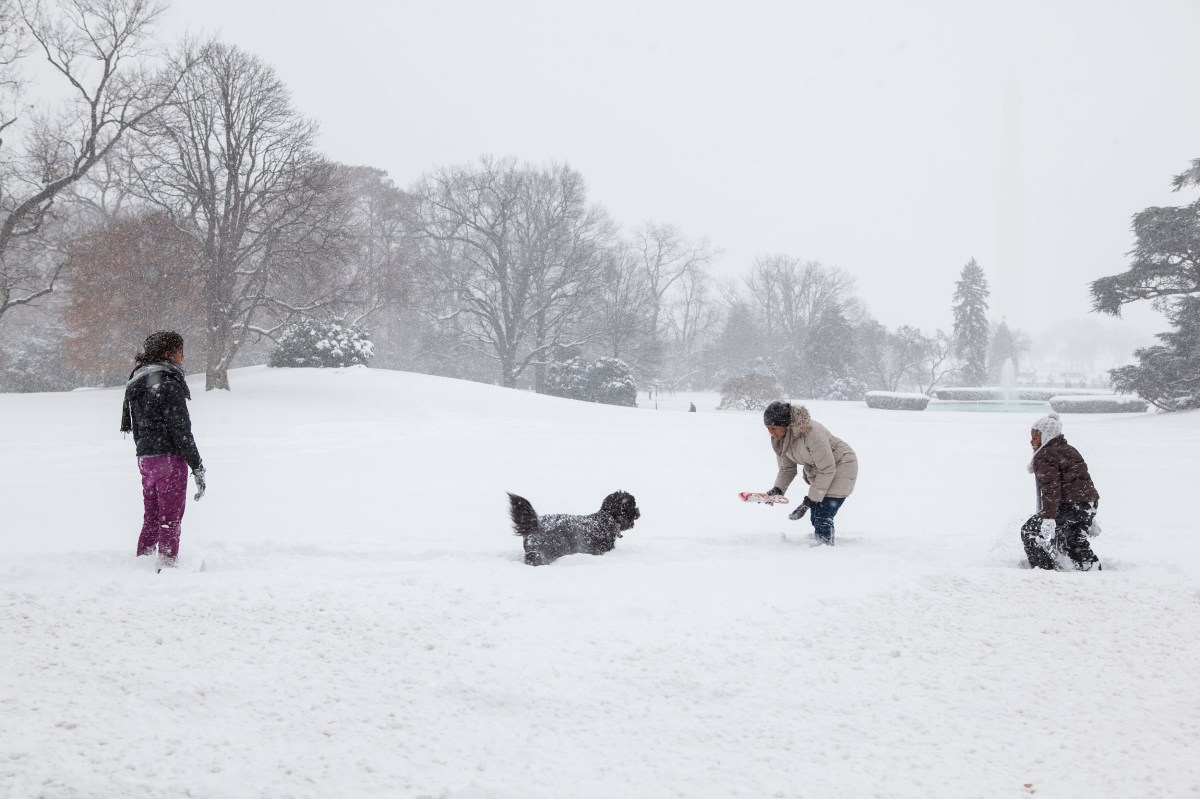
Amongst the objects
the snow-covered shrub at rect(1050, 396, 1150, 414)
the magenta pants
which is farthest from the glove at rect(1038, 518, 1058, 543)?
the snow-covered shrub at rect(1050, 396, 1150, 414)

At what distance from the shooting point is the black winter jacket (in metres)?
5.54

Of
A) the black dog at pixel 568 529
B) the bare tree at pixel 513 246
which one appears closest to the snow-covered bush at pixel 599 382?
the bare tree at pixel 513 246

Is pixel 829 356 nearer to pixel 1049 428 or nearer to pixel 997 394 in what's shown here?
pixel 997 394

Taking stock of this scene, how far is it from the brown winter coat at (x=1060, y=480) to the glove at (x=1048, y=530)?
0.10 metres

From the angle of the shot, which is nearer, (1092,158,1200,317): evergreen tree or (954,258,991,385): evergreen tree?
(1092,158,1200,317): evergreen tree

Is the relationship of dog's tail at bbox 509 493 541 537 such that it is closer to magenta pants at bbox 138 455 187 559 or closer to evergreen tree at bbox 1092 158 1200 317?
magenta pants at bbox 138 455 187 559

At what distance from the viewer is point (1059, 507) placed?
580cm

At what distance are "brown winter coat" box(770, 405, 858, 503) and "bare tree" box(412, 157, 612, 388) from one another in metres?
29.4

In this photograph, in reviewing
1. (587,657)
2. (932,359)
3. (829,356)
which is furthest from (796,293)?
(587,657)

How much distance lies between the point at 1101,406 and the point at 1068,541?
31.2m

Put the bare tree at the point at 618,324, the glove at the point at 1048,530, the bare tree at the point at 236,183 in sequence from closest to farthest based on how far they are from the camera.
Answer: the glove at the point at 1048,530 → the bare tree at the point at 236,183 → the bare tree at the point at 618,324

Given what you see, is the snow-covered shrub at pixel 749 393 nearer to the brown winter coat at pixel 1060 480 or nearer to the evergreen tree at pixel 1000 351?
the brown winter coat at pixel 1060 480

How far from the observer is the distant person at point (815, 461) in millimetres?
6527

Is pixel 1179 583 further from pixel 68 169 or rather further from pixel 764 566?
pixel 68 169
